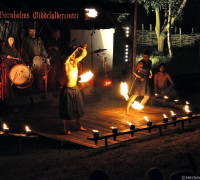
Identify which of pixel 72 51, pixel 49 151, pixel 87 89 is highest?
pixel 72 51

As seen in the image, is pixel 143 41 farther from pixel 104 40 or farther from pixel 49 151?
pixel 49 151

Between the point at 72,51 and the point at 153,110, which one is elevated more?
the point at 72,51

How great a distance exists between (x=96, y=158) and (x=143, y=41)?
29108mm

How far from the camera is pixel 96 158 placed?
29.9 ft

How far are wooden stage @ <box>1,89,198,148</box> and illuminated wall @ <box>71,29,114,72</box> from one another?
4.20m

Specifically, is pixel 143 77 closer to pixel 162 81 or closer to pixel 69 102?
pixel 162 81

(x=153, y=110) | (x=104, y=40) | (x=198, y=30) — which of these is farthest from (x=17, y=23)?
(x=198, y=30)

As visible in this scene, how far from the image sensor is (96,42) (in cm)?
2061

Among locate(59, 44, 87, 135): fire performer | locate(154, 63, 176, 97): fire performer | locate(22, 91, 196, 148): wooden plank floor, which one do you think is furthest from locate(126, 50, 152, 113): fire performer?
locate(59, 44, 87, 135): fire performer

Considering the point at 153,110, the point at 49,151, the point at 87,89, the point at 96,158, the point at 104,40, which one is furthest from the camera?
the point at 104,40

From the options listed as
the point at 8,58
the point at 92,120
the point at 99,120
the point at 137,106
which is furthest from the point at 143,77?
the point at 8,58

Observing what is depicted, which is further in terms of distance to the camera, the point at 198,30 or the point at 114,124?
the point at 198,30

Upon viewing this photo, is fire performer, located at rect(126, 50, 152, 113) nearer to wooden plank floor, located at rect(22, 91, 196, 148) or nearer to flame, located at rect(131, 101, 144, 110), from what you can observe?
flame, located at rect(131, 101, 144, 110)

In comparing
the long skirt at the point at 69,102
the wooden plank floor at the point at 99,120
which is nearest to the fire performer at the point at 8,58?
the wooden plank floor at the point at 99,120
